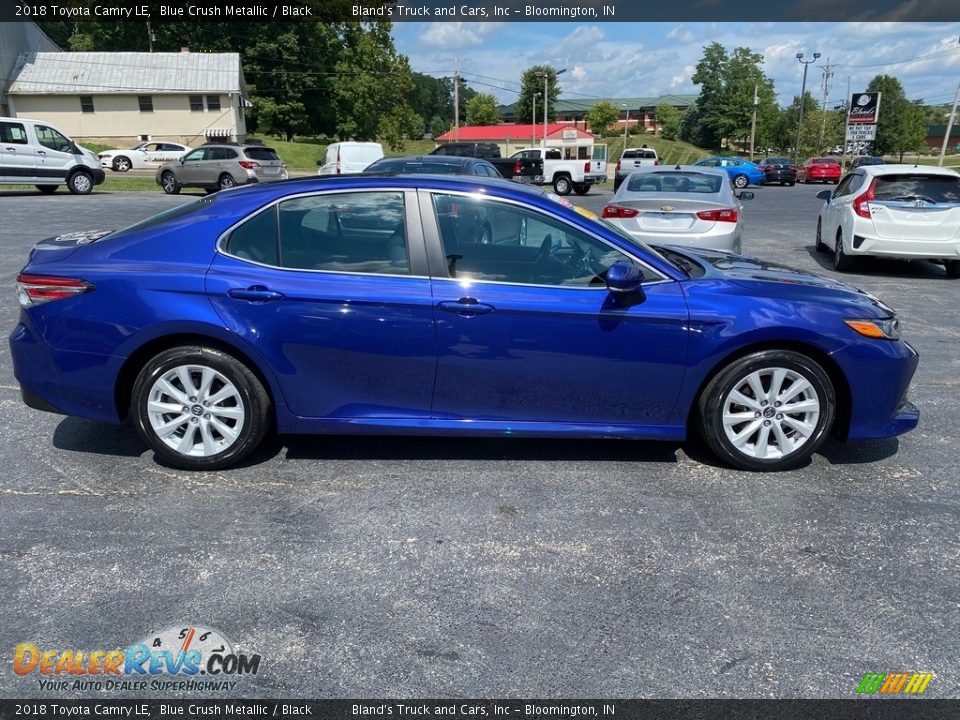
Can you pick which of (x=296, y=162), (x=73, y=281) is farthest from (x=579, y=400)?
(x=296, y=162)

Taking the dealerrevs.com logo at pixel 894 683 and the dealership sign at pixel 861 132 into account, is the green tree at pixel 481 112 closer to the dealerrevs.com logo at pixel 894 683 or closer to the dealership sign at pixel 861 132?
the dealership sign at pixel 861 132

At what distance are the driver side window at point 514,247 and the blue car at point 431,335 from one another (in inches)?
0.4

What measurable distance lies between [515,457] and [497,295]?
100 cm

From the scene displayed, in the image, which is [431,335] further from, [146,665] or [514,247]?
[146,665]

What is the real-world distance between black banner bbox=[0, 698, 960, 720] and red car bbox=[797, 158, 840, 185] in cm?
4329

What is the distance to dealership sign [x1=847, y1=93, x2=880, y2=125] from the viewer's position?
169ft

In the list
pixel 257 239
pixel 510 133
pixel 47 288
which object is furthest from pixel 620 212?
pixel 510 133

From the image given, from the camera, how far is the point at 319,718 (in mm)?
2396

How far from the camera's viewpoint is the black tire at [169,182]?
83.0ft

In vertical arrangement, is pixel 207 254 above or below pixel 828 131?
below

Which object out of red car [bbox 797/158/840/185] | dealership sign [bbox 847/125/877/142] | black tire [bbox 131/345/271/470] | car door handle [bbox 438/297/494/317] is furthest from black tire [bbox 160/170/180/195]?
dealership sign [bbox 847/125/877/142]

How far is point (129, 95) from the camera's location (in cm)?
4616

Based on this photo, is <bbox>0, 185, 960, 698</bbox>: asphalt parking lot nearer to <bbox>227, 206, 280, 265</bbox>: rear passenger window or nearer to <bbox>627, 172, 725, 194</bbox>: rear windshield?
<bbox>227, 206, 280, 265</bbox>: rear passenger window

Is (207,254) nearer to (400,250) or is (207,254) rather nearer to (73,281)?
(73,281)
